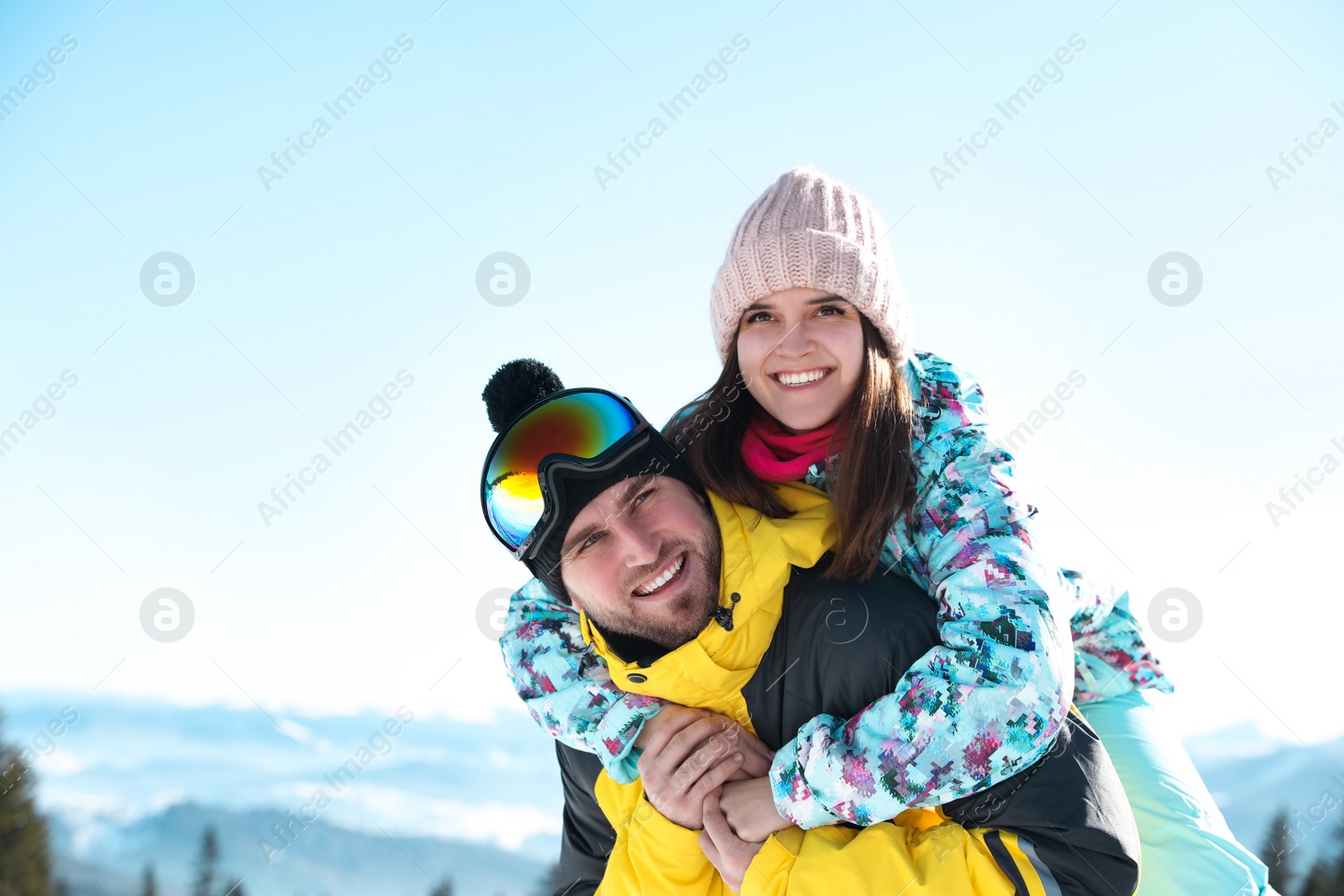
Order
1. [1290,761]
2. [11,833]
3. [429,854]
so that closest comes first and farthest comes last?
1. [11,833]
2. [429,854]
3. [1290,761]

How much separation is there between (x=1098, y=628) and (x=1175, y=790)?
65 cm

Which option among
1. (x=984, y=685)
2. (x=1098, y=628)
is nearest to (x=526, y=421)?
(x=984, y=685)

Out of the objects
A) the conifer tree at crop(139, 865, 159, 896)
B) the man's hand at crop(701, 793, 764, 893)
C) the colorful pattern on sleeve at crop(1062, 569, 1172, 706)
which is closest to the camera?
the man's hand at crop(701, 793, 764, 893)

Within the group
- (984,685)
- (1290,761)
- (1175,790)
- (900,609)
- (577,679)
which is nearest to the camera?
(984,685)

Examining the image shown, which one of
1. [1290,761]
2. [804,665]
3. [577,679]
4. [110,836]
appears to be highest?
[1290,761]

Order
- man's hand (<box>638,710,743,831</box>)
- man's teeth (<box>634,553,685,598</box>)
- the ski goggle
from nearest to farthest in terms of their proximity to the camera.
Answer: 1. man's hand (<box>638,710,743,831</box>)
2. man's teeth (<box>634,553,685,598</box>)
3. the ski goggle

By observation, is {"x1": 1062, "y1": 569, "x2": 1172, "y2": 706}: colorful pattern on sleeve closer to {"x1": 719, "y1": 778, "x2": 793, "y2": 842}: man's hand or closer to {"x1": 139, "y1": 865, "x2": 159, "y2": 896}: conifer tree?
{"x1": 719, "y1": 778, "x2": 793, "y2": 842}: man's hand

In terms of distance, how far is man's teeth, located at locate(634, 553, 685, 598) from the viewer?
10.1 ft

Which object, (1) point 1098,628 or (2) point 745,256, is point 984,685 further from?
(2) point 745,256

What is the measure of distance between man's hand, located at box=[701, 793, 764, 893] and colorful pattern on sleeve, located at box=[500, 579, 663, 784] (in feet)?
1.31

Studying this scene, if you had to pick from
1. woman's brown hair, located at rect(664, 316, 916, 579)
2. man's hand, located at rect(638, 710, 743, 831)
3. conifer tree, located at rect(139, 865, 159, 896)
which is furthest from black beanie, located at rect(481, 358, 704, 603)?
conifer tree, located at rect(139, 865, 159, 896)

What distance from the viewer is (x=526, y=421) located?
10.7 ft

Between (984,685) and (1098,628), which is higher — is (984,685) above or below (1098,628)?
below

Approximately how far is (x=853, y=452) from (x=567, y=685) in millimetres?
1366
